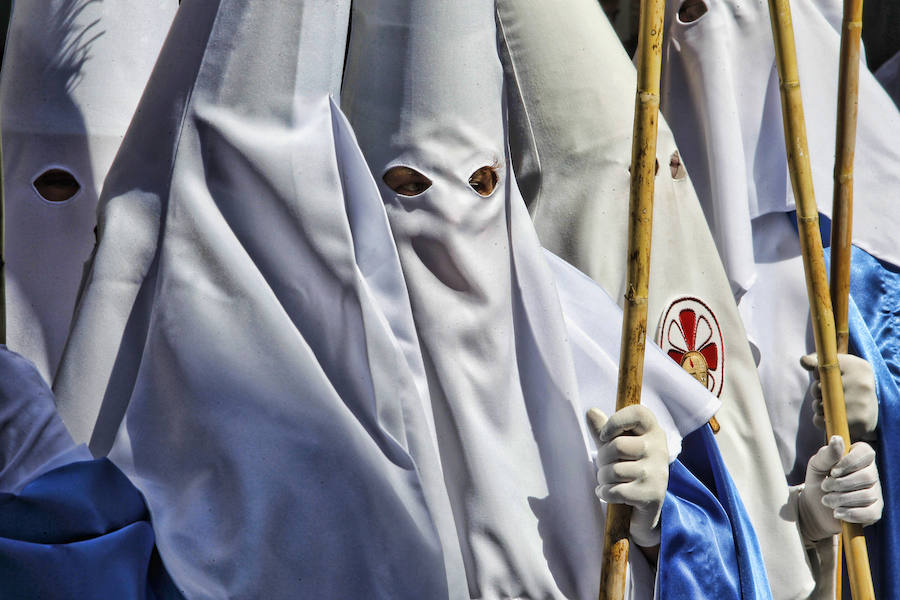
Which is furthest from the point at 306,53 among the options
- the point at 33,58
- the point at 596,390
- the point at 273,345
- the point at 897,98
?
the point at 897,98

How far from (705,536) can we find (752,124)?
4.64 ft

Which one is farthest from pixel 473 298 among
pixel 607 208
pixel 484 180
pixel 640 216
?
pixel 607 208

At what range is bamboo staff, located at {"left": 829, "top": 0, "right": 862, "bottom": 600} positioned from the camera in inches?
124

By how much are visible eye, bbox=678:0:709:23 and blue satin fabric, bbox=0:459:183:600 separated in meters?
2.16

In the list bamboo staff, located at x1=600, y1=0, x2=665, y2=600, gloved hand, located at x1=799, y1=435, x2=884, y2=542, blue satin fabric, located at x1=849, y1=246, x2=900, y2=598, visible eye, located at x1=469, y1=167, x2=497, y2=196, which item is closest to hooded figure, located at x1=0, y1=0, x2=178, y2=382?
visible eye, located at x1=469, y1=167, x2=497, y2=196

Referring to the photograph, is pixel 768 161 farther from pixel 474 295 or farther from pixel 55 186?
pixel 55 186

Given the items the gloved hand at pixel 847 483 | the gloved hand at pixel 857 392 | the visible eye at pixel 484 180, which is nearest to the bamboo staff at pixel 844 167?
the gloved hand at pixel 857 392

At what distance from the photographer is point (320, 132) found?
Result: 262cm

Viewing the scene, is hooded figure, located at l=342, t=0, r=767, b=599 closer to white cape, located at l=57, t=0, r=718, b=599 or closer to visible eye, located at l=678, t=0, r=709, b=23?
white cape, located at l=57, t=0, r=718, b=599

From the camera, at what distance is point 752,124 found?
12.6 feet

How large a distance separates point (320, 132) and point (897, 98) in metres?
3.10

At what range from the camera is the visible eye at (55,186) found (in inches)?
118

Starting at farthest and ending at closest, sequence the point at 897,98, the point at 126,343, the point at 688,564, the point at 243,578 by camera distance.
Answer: the point at 897,98 < the point at 688,564 < the point at 126,343 < the point at 243,578

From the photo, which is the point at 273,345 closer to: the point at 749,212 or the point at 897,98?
the point at 749,212
